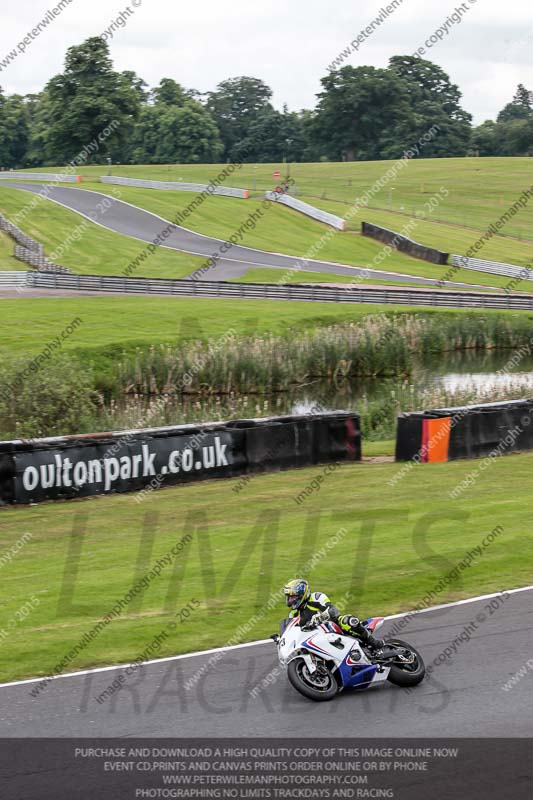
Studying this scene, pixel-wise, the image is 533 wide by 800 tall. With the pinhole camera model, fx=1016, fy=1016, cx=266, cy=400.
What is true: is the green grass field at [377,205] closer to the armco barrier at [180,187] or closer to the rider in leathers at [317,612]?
the armco barrier at [180,187]

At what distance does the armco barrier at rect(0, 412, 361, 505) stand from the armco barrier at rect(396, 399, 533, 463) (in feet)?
3.70

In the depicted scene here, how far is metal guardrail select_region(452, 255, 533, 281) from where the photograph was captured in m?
64.2

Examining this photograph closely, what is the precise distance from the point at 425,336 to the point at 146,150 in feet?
360

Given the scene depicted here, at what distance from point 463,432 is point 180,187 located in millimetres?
70472

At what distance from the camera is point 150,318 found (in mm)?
43031

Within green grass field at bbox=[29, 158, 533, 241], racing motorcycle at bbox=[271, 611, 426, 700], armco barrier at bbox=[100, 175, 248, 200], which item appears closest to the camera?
racing motorcycle at bbox=[271, 611, 426, 700]

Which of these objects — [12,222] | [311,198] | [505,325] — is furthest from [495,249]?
[12,222]

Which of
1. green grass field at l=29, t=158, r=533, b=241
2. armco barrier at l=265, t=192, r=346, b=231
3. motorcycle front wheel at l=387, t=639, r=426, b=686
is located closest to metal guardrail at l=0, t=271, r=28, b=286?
armco barrier at l=265, t=192, r=346, b=231

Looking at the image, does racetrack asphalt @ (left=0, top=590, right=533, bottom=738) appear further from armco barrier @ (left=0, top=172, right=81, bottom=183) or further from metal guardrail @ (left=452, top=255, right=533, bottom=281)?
armco barrier @ (left=0, top=172, right=81, bottom=183)

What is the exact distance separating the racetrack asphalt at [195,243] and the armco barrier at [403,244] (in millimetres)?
5838

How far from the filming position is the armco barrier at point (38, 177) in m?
93.5

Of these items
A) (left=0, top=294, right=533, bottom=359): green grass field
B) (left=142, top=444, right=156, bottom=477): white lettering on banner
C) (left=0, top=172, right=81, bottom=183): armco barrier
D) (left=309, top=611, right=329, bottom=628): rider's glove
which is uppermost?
(left=0, top=172, right=81, bottom=183): armco barrier

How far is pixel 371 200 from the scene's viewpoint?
89375 mm

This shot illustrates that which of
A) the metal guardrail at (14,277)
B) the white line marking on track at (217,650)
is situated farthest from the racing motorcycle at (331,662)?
the metal guardrail at (14,277)
